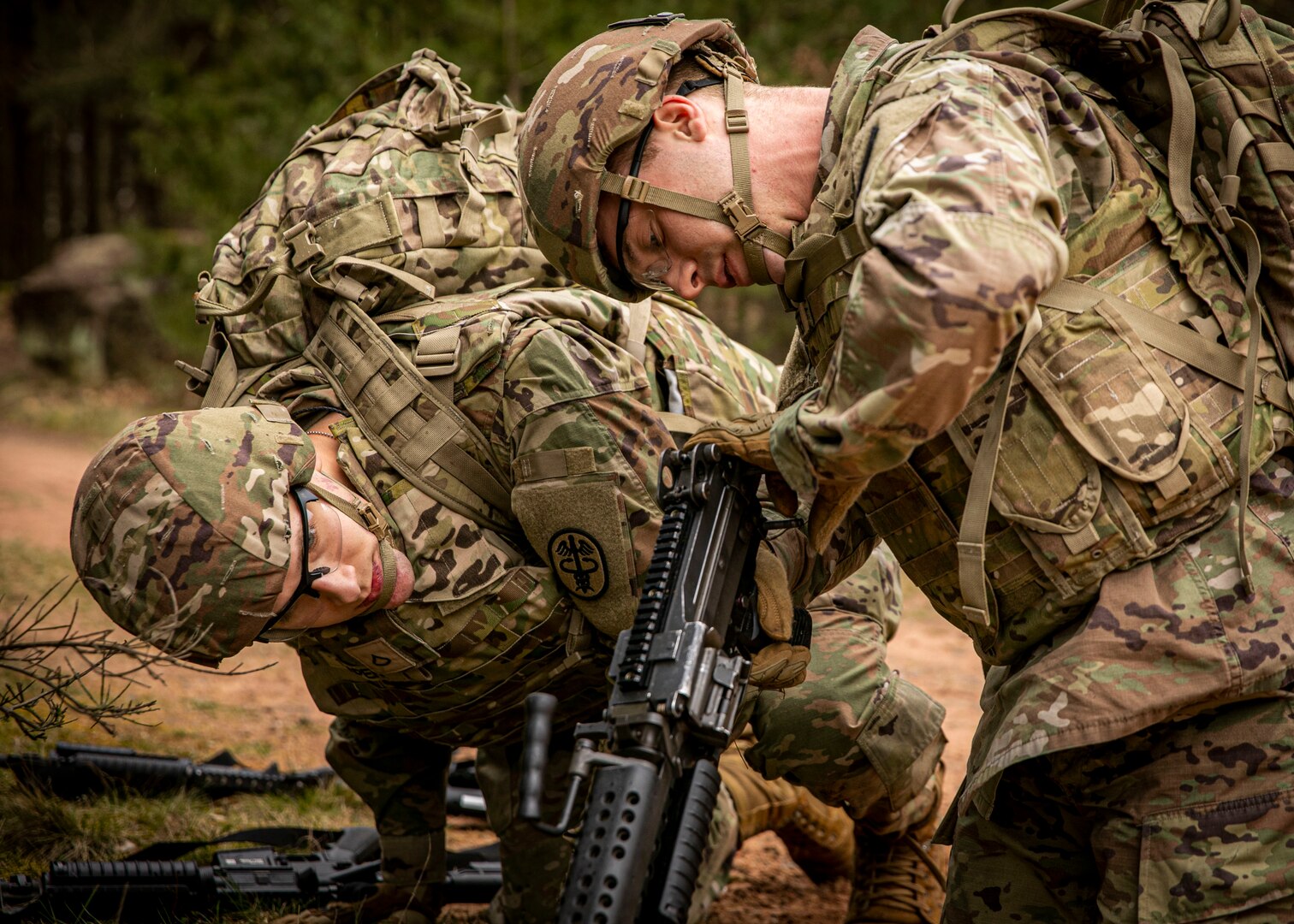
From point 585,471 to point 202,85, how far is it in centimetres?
903

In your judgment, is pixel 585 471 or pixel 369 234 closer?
pixel 585 471

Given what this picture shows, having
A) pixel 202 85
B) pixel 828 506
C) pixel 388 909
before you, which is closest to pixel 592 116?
pixel 828 506

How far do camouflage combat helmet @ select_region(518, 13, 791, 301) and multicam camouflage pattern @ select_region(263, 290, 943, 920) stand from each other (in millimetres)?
555

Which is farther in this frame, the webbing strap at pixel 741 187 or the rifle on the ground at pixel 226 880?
the rifle on the ground at pixel 226 880

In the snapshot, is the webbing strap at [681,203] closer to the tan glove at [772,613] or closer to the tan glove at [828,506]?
the tan glove at [828,506]

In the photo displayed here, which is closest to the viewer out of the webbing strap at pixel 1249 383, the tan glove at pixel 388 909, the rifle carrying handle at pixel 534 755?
the rifle carrying handle at pixel 534 755

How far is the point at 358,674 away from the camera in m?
3.41

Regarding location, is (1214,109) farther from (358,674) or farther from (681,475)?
(358,674)

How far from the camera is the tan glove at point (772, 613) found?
2.65 metres

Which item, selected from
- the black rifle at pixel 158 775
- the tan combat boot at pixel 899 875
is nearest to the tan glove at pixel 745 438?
the tan combat boot at pixel 899 875

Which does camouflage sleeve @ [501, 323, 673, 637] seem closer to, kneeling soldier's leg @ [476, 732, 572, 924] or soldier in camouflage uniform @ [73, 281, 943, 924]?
soldier in camouflage uniform @ [73, 281, 943, 924]

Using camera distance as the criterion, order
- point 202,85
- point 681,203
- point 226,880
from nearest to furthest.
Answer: point 681,203
point 226,880
point 202,85

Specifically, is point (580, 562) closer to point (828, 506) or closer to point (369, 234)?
point (828, 506)

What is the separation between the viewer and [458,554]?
3271 mm
